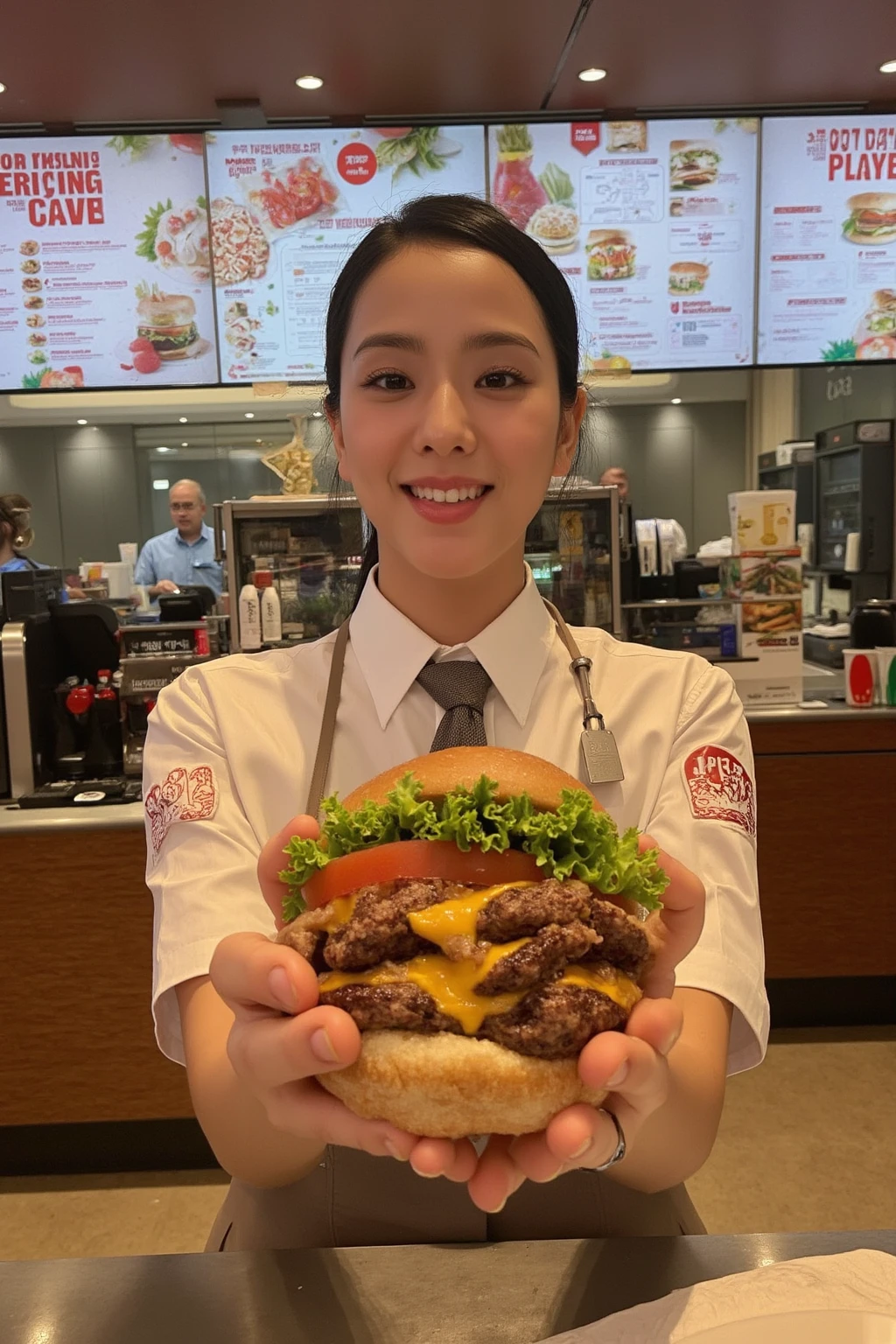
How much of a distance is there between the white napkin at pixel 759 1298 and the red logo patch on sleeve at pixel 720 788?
0.57 metres

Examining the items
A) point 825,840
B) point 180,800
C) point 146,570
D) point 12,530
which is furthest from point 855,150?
point 146,570

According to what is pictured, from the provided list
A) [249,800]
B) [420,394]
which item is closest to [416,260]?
[420,394]

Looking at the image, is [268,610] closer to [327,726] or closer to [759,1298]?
[327,726]

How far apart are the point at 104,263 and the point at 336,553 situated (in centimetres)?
164

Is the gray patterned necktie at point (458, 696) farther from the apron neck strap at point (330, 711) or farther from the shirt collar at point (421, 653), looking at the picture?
the apron neck strap at point (330, 711)

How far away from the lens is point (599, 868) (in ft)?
3.18

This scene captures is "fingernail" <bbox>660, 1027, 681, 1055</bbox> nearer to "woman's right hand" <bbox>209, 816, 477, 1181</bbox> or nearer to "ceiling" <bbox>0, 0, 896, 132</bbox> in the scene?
"woman's right hand" <bbox>209, 816, 477, 1181</bbox>

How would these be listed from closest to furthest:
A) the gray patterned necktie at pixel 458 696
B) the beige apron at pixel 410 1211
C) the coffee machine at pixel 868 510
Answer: the beige apron at pixel 410 1211
the gray patterned necktie at pixel 458 696
the coffee machine at pixel 868 510

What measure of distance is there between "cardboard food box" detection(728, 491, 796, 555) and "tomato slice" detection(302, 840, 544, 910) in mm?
3249

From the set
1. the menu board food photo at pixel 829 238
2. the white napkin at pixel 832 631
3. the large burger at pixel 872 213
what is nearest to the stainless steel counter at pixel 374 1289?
the menu board food photo at pixel 829 238

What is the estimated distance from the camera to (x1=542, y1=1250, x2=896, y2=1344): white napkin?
94 cm

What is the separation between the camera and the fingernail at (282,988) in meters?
0.85

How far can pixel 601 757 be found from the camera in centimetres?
150

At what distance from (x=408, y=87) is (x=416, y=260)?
3.22 meters
